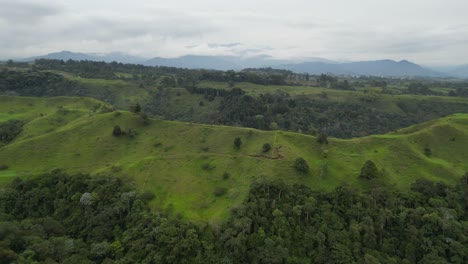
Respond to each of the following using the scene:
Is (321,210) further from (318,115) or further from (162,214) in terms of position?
(318,115)

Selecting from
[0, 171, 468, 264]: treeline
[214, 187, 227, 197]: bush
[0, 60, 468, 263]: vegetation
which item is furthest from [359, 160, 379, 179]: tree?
[214, 187, 227, 197]: bush

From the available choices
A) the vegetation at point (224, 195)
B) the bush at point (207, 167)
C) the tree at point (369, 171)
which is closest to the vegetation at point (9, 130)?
the vegetation at point (224, 195)

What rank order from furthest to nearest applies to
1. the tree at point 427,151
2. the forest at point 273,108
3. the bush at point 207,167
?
the forest at point 273,108 < the tree at point 427,151 < the bush at point 207,167

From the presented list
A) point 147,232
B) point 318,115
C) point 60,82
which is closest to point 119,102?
point 60,82

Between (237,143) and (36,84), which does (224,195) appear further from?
(36,84)

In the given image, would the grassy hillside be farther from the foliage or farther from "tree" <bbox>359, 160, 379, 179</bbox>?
the foliage

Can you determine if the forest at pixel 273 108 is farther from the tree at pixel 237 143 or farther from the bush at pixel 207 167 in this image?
the bush at pixel 207 167

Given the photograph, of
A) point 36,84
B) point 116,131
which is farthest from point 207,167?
point 36,84
